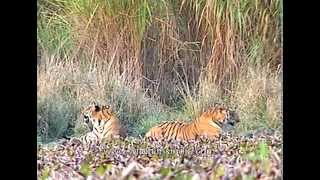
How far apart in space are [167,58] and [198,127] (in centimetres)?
26

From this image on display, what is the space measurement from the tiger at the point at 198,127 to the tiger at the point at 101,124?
0.11m

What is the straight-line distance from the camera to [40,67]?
1.95 meters

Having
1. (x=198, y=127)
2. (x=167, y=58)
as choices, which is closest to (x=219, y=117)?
(x=198, y=127)

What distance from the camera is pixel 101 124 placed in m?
1.99

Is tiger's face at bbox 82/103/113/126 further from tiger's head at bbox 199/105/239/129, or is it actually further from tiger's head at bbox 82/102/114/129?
tiger's head at bbox 199/105/239/129

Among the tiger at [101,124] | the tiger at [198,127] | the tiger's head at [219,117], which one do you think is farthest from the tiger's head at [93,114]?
the tiger's head at [219,117]

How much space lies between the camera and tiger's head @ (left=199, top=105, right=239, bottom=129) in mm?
1995

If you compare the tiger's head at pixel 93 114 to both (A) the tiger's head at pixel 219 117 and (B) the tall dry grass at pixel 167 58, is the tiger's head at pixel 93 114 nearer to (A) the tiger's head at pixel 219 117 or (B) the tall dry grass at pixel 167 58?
(B) the tall dry grass at pixel 167 58

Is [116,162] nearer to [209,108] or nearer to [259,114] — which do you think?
[209,108]

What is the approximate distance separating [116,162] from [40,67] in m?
0.41

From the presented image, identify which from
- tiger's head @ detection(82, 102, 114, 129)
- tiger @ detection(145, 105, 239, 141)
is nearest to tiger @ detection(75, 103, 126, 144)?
tiger's head @ detection(82, 102, 114, 129)

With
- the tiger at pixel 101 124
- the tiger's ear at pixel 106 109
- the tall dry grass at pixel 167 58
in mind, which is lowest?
the tiger at pixel 101 124

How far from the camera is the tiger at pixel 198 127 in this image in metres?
1.99
